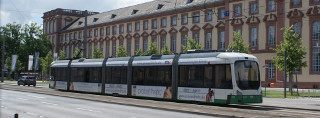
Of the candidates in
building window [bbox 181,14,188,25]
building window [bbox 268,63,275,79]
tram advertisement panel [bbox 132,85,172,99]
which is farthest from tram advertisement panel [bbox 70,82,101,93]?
building window [bbox 181,14,188,25]

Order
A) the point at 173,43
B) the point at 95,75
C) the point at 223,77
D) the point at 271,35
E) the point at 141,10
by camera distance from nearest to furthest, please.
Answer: the point at 223,77 < the point at 95,75 < the point at 271,35 < the point at 173,43 < the point at 141,10

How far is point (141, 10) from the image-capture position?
6900cm

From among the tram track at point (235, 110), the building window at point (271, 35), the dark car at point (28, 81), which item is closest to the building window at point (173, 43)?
the building window at point (271, 35)

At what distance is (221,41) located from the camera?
174 feet

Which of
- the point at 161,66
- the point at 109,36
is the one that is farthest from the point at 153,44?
the point at 161,66

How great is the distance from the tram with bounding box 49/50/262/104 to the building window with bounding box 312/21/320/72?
26.2 m

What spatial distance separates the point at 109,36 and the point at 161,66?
53.7 metres

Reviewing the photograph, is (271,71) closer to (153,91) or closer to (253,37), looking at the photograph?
(253,37)

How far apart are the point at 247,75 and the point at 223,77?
47.3 inches

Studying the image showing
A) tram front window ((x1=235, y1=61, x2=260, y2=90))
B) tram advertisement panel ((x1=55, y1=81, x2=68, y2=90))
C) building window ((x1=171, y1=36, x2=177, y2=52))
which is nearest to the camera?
tram front window ((x1=235, y1=61, x2=260, y2=90))

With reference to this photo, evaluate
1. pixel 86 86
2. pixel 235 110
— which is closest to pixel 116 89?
pixel 86 86

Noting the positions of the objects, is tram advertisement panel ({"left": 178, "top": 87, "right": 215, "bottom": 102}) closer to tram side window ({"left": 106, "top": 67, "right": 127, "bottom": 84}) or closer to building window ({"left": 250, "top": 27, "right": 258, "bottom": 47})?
tram side window ({"left": 106, "top": 67, "right": 127, "bottom": 84})

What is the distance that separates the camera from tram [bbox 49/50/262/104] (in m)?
18.6

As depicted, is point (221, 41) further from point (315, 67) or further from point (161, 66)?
point (161, 66)
